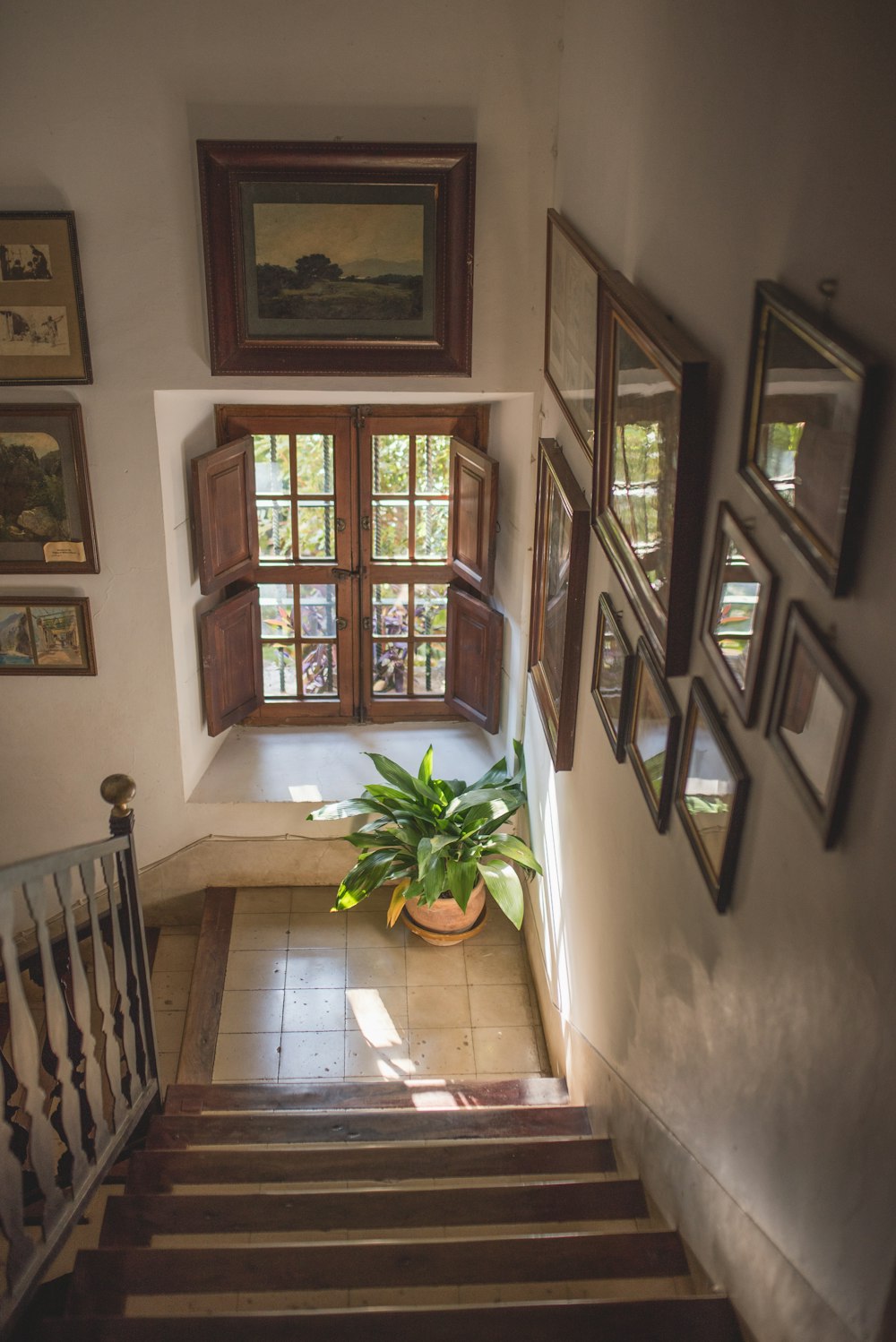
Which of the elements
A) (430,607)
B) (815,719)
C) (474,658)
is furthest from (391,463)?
(815,719)

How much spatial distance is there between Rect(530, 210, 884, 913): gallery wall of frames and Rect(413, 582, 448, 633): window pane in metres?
2.07

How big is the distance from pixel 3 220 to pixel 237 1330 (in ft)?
12.7

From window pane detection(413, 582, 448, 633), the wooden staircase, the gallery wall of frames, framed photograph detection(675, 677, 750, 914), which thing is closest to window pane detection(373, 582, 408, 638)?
window pane detection(413, 582, 448, 633)

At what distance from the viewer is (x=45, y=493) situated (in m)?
4.76

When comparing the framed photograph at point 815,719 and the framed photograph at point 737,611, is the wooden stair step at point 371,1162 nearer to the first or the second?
the framed photograph at point 737,611

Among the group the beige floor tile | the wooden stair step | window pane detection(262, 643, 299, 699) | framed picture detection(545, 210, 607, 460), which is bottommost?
the beige floor tile

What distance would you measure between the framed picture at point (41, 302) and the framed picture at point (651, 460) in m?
2.35

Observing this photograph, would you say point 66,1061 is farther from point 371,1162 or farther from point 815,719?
point 815,719

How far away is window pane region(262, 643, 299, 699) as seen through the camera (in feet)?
19.2

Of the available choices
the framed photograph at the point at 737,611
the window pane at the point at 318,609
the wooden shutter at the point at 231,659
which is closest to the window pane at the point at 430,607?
the window pane at the point at 318,609

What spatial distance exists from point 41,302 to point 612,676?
9.21ft

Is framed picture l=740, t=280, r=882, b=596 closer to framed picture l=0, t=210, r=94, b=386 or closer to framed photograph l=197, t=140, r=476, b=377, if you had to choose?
framed photograph l=197, t=140, r=476, b=377

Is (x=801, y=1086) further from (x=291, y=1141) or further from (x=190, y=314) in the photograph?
(x=190, y=314)

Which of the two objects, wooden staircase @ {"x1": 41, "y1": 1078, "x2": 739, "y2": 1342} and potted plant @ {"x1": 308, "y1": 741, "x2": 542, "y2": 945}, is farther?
potted plant @ {"x1": 308, "y1": 741, "x2": 542, "y2": 945}
